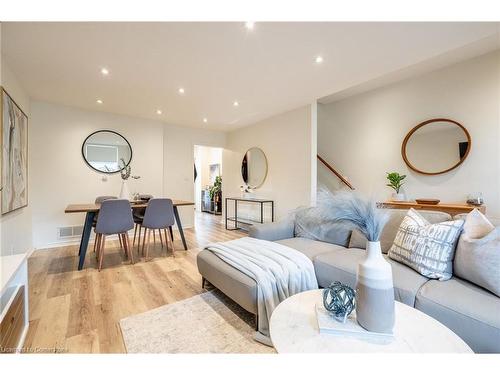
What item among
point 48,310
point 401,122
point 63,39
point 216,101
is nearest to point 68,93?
point 63,39

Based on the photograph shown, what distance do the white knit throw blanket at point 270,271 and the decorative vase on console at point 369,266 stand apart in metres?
0.74

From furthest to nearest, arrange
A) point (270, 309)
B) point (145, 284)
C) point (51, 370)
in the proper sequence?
point (145, 284), point (270, 309), point (51, 370)

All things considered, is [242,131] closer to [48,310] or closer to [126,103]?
[126,103]

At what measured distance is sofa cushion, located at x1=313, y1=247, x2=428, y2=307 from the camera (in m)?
1.41

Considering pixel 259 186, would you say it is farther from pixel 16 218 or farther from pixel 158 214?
pixel 16 218

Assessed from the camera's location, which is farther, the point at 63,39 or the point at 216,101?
the point at 216,101

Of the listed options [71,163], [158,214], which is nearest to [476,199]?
[158,214]

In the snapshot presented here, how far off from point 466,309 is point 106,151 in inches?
200

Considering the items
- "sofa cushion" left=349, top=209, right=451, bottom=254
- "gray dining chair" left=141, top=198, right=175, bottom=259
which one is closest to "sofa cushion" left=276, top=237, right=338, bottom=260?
"sofa cushion" left=349, top=209, right=451, bottom=254

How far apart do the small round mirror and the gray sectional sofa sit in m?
2.40

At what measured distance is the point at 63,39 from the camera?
199 cm

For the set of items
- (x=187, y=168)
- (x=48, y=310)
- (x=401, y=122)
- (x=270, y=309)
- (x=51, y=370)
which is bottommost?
(x=48, y=310)

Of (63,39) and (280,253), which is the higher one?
(63,39)

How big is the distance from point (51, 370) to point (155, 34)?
2313mm
